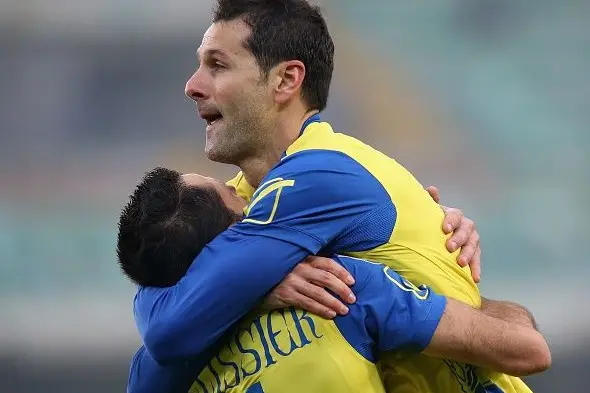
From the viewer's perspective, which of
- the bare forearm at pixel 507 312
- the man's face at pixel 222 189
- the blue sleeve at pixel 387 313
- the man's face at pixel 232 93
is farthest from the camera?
the man's face at pixel 232 93

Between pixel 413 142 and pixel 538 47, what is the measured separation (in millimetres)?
925

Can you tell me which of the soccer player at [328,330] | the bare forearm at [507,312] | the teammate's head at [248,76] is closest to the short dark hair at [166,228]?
the soccer player at [328,330]

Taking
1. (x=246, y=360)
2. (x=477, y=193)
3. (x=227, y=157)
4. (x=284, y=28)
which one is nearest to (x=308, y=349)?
(x=246, y=360)

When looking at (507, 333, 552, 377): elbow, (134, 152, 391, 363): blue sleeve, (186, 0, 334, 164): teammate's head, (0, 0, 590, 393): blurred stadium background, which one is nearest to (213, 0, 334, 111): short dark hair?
(186, 0, 334, 164): teammate's head

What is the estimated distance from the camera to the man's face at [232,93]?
235cm

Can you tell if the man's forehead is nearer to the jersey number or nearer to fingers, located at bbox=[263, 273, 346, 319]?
fingers, located at bbox=[263, 273, 346, 319]

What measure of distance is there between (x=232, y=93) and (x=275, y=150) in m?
0.16

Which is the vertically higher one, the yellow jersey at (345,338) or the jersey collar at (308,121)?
the jersey collar at (308,121)

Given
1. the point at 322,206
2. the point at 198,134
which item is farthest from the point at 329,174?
the point at 198,134

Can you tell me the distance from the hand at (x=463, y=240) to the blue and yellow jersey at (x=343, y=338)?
0.20m

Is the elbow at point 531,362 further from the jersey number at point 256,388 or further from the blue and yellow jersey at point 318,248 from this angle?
the jersey number at point 256,388

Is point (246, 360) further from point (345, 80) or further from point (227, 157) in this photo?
point (345, 80)

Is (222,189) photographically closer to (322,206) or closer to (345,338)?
(322,206)

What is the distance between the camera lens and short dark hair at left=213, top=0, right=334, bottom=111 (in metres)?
2.37
